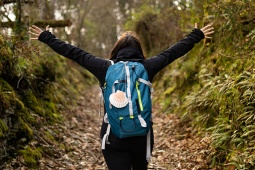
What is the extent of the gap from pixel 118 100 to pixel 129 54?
1.77 feet

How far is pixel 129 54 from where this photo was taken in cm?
318

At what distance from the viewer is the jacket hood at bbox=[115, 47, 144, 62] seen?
3180mm

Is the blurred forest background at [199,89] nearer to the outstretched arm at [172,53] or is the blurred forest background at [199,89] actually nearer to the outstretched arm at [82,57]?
the outstretched arm at [172,53]

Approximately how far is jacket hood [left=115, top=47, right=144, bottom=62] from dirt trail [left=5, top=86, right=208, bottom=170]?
2700 mm

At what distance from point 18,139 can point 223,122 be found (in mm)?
3534

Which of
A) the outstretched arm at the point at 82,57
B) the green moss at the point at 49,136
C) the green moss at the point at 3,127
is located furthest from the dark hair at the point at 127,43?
the green moss at the point at 49,136

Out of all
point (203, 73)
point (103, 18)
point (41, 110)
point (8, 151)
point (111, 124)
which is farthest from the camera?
point (103, 18)

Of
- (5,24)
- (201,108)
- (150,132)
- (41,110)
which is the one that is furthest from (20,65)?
(150,132)

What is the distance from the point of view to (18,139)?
5.59 m

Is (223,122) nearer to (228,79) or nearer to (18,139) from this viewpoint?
(228,79)

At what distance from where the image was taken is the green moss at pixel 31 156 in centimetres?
523

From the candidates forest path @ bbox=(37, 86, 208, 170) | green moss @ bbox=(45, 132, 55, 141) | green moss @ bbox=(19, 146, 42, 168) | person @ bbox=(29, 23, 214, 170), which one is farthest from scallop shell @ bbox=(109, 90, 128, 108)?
green moss @ bbox=(45, 132, 55, 141)

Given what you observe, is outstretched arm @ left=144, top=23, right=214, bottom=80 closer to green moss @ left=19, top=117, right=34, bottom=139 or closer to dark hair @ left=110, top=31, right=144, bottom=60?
dark hair @ left=110, top=31, right=144, bottom=60

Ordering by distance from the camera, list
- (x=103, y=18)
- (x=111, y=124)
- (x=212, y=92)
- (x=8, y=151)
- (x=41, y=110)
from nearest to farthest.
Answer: (x=111, y=124), (x=8, y=151), (x=212, y=92), (x=41, y=110), (x=103, y=18)
